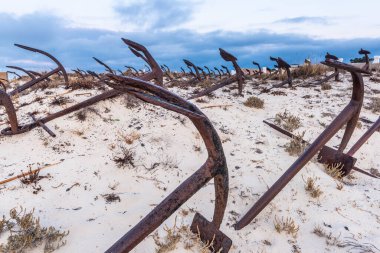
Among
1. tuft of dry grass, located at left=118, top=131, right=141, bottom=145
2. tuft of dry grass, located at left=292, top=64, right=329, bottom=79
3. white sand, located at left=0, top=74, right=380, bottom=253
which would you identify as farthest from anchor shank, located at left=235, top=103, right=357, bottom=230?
tuft of dry grass, located at left=292, top=64, right=329, bottom=79

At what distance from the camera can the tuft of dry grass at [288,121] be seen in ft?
18.5

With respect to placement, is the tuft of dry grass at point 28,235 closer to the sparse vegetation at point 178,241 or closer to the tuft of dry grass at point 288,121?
the sparse vegetation at point 178,241

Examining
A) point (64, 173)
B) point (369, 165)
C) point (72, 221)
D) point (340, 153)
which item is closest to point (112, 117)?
point (64, 173)

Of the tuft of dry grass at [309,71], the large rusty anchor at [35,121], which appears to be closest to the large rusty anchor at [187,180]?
the large rusty anchor at [35,121]

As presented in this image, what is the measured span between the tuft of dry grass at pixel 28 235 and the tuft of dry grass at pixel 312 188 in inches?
102

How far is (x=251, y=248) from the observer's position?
2664 mm

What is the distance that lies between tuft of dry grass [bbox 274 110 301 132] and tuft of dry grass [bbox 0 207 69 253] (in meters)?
4.33

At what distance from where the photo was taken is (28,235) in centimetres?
247

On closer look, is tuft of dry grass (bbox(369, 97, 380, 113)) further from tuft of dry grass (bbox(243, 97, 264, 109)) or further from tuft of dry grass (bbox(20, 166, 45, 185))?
tuft of dry grass (bbox(20, 166, 45, 185))

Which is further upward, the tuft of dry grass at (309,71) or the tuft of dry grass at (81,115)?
the tuft of dry grass at (81,115)

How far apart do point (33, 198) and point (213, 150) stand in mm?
2219

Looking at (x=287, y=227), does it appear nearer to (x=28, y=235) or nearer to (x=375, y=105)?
(x=28, y=235)

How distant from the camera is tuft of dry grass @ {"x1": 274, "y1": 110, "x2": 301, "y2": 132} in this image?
5641 millimetres

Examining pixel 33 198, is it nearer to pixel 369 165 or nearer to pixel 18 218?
pixel 18 218
